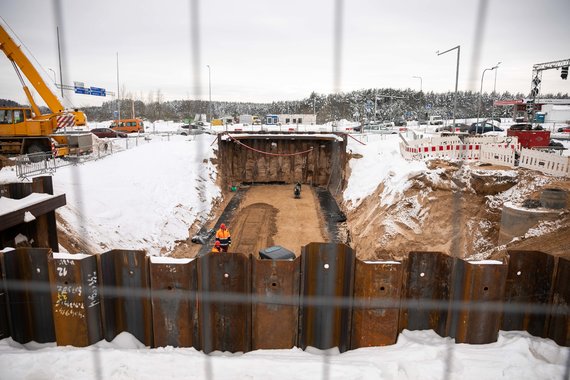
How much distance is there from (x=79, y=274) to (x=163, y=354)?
1.45m

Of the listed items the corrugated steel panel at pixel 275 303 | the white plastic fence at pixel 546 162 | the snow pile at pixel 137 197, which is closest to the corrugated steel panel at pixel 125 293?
the corrugated steel panel at pixel 275 303

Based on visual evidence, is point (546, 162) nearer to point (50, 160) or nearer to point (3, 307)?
point (3, 307)

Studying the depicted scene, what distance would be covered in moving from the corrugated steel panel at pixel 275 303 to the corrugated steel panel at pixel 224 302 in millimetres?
108

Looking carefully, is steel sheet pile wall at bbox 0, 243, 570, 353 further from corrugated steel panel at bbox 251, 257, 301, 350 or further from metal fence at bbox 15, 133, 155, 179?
metal fence at bbox 15, 133, 155, 179

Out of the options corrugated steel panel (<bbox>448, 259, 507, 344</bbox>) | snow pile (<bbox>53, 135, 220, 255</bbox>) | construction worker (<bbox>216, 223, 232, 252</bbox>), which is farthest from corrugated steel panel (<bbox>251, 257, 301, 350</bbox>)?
snow pile (<bbox>53, 135, 220, 255</bbox>)

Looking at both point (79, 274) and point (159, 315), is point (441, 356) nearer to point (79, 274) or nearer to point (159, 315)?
point (159, 315)

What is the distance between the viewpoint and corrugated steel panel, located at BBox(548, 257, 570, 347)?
4.44 m

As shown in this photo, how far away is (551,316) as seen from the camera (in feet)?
15.2

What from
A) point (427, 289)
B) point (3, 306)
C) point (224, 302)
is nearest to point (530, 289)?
point (427, 289)

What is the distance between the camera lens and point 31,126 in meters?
22.9

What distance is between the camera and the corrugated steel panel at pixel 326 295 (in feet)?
15.0

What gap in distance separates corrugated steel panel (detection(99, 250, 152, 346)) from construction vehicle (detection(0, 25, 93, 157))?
20.3 metres

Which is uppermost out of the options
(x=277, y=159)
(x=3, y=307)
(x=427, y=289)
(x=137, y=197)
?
(x=427, y=289)

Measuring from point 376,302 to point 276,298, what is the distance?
1.30m
